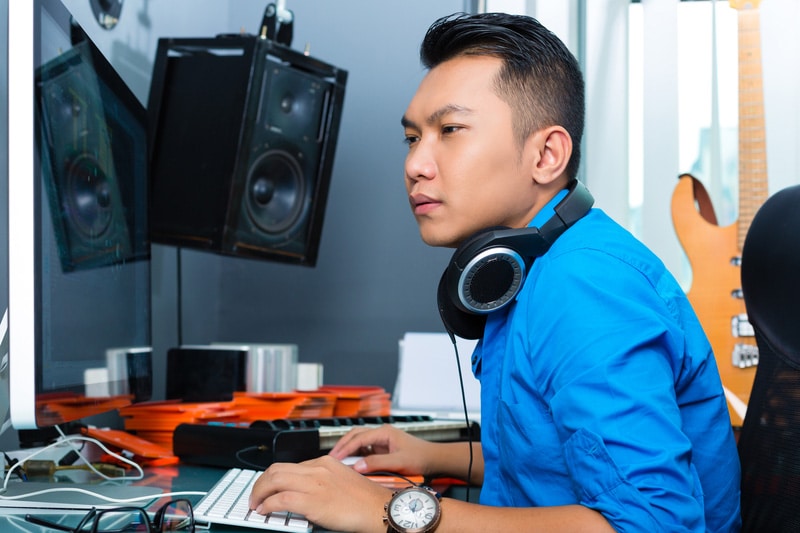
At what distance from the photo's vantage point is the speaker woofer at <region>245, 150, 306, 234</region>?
2.09m

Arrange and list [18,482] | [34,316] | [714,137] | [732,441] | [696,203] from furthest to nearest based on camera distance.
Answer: [714,137] < [696,203] < [18,482] < [732,441] < [34,316]

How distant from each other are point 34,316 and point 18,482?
33 centimetres

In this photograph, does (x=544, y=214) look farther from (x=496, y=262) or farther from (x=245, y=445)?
(x=245, y=445)

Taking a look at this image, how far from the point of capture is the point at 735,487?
99 cm

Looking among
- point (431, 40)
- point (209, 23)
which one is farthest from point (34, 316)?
point (209, 23)

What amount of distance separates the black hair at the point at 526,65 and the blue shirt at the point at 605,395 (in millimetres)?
147

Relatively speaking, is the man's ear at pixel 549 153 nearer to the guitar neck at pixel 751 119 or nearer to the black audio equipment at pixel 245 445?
the black audio equipment at pixel 245 445

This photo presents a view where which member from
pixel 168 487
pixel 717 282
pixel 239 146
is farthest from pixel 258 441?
pixel 717 282

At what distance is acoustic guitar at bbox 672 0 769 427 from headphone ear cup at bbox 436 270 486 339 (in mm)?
1561

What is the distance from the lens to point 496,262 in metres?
0.93

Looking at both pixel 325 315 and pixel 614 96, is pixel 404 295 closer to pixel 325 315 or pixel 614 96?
pixel 325 315

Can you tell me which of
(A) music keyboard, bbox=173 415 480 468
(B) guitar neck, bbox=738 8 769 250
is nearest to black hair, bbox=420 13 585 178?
(A) music keyboard, bbox=173 415 480 468

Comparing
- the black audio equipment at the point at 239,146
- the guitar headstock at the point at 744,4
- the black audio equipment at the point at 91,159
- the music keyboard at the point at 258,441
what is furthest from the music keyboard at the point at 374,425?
the guitar headstock at the point at 744,4

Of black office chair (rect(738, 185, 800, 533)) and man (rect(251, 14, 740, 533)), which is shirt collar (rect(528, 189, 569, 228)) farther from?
black office chair (rect(738, 185, 800, 533))
